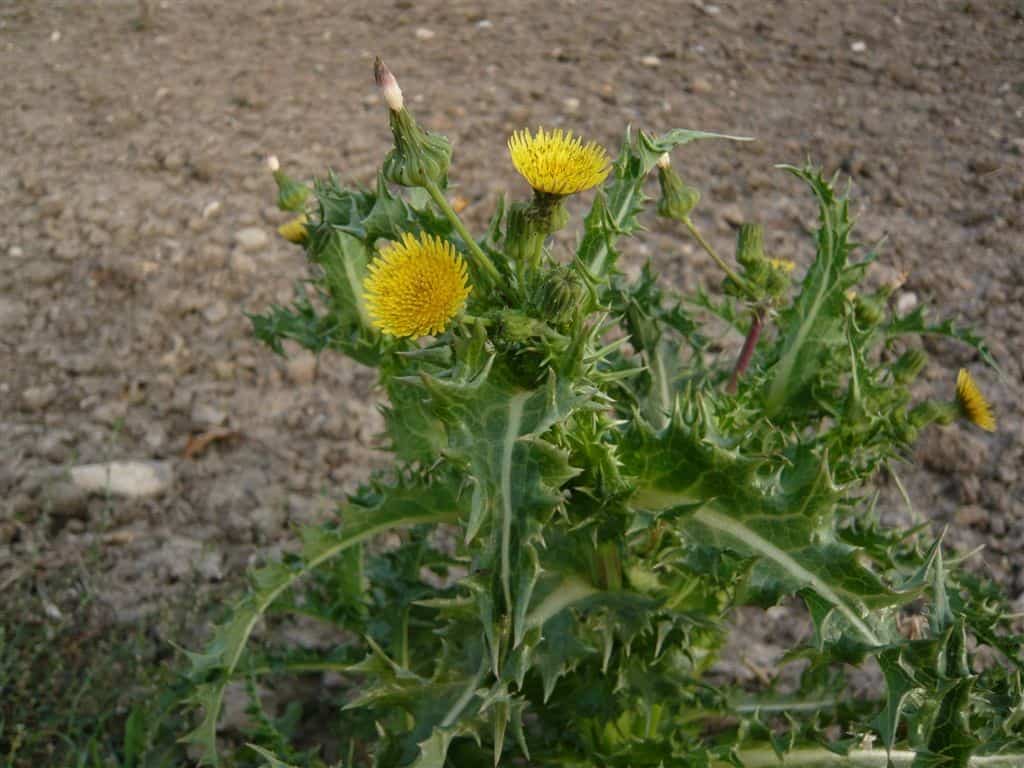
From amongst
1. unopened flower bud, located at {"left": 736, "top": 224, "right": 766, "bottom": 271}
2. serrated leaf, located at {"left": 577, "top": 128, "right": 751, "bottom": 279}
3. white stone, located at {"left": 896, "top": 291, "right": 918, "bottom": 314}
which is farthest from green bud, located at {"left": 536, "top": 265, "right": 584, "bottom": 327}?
white stone, located at {"left": 896, "top": 291, "right": 918, "bottom": 314}

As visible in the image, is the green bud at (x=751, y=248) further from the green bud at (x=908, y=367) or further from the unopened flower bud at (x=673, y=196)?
the green bud at (x=908, y=367)

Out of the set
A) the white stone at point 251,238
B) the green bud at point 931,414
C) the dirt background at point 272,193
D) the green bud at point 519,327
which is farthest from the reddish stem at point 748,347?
the white stone at point 251,238

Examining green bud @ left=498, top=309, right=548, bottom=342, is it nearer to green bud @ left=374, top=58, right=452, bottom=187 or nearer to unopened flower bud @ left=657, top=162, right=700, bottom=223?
green bud @ left=374, top=58, right=452, bottom=187

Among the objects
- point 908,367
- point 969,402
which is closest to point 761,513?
point 908,367

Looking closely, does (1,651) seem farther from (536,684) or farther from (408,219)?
(408,219)

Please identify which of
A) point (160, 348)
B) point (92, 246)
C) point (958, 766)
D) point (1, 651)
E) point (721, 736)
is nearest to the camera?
point (958, 766)

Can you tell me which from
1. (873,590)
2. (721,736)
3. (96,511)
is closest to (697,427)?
(873,590)
